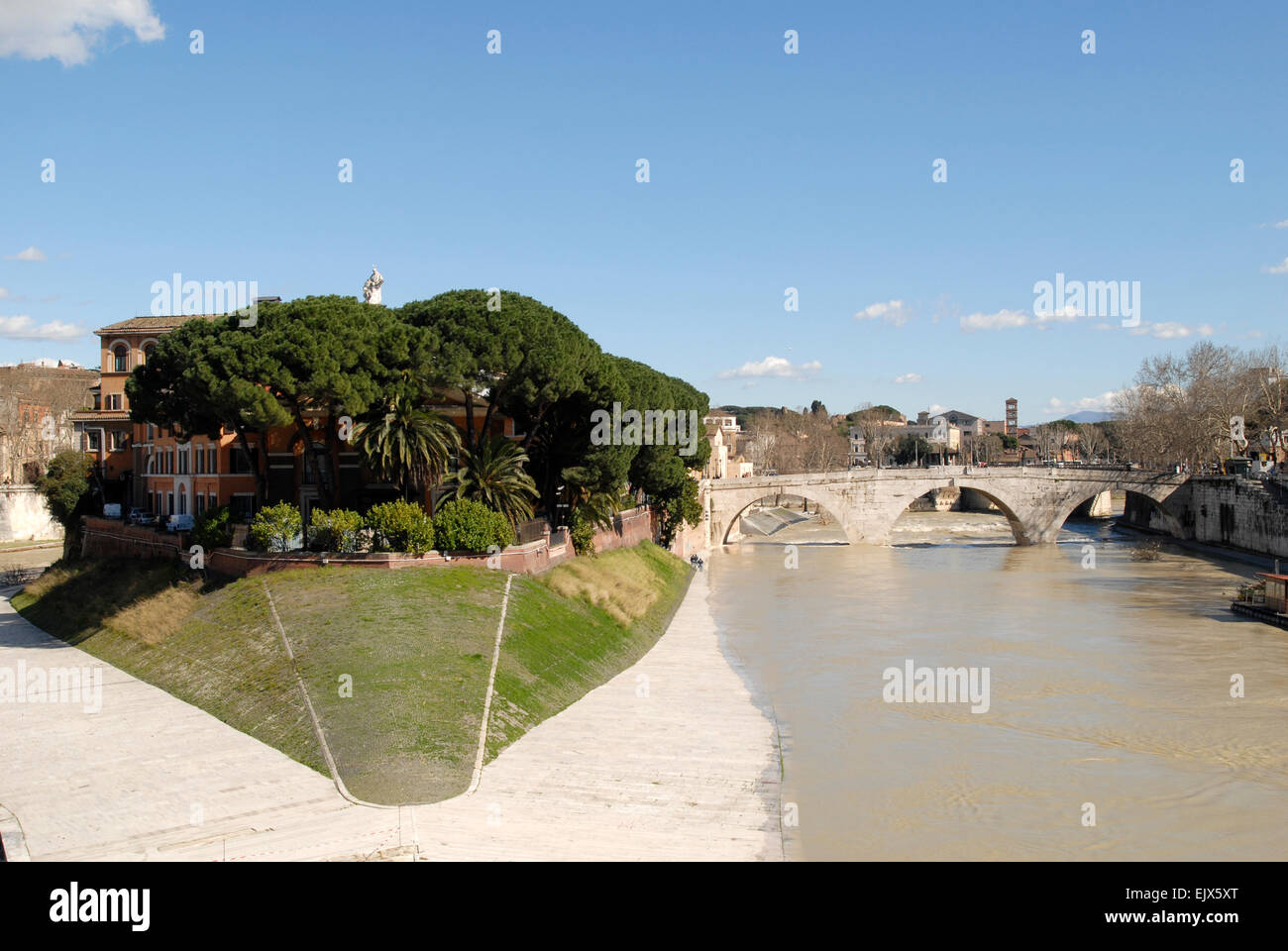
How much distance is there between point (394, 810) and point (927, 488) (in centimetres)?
7188

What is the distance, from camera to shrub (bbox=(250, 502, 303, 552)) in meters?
39.8

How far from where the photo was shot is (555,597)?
136ft

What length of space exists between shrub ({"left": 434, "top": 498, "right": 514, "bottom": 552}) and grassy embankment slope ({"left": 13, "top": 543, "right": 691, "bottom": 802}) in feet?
3.42

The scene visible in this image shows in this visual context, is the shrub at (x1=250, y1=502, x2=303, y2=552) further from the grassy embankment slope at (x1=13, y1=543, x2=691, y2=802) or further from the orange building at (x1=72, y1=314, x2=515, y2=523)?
the orange building at (x1=72, y1=314, x2=515, y2=523)

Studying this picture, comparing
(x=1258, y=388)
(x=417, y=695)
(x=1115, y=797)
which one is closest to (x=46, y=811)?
(x=417, y=695)

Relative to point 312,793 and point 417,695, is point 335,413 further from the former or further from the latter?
point 312,793

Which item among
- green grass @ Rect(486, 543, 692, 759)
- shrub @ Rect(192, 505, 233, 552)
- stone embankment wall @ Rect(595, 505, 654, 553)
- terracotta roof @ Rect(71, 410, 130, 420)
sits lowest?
green grass @ Rect(486, 543, 692, 759)

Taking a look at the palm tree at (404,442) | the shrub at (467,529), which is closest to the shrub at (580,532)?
the palm tree at (404,442)

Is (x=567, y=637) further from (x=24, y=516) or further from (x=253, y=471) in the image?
(x=24, y=516)

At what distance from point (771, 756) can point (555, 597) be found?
15819 mm

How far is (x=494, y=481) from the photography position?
42.6 meters

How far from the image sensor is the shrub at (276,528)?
130 ft

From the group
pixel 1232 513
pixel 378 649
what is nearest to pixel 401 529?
pixel 378 649

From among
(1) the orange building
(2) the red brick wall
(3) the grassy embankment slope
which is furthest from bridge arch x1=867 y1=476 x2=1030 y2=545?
(1) the orange building
